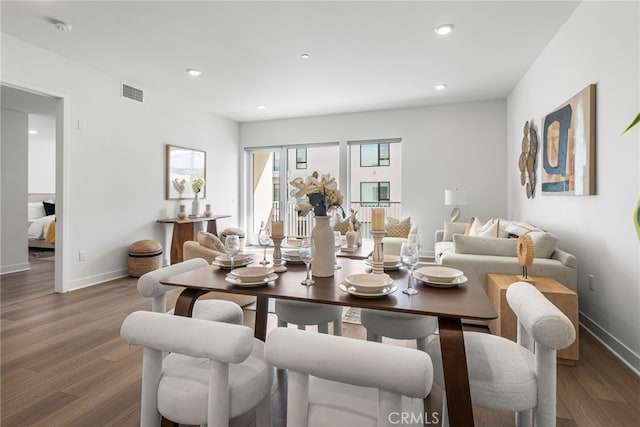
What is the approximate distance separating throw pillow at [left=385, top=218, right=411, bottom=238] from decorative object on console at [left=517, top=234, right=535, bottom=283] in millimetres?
2883

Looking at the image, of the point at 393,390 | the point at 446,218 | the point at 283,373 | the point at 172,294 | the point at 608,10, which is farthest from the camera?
the point at 446,218

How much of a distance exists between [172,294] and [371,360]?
11.7ft

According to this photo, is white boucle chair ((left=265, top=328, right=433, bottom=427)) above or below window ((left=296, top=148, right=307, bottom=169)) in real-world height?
below

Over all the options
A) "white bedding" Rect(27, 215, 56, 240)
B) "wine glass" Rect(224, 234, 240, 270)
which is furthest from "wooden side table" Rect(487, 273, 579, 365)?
"white bedding" Rect(27, 215, 56, 240)

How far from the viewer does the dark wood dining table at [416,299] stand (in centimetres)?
110

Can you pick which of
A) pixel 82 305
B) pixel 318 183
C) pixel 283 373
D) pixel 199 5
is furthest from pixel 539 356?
pixel 82 305

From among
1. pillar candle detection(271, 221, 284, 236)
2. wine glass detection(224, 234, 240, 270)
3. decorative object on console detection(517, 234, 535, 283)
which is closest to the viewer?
wine glass detection(224, 234, 240, 270)

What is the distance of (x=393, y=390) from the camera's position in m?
0.74

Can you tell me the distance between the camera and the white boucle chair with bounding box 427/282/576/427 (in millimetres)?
1053

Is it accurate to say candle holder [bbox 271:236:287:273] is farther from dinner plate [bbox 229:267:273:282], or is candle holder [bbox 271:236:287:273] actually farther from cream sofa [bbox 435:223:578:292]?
cream sofa [bbox 435:223:578:292]

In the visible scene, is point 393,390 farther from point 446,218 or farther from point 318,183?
point 446,218

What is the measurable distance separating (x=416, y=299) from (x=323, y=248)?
508 millimetres

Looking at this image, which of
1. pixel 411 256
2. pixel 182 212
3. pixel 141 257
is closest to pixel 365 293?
pixel 411 256

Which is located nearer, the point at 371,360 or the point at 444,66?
the point at 371,360
